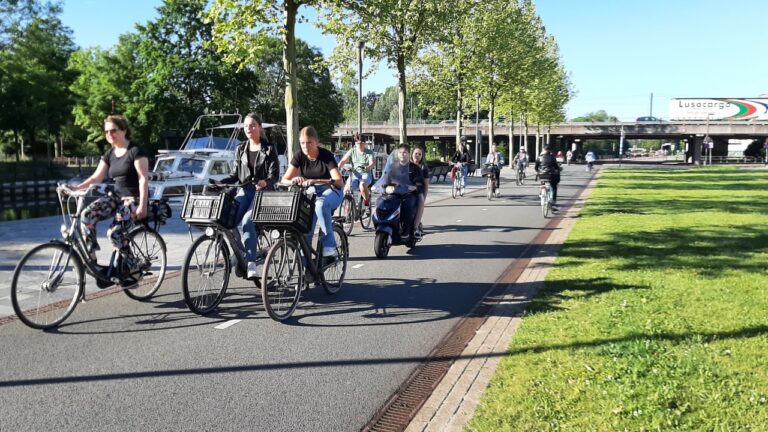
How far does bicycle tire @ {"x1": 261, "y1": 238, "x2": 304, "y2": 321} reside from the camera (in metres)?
5.42

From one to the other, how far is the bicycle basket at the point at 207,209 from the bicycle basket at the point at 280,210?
0.31 m

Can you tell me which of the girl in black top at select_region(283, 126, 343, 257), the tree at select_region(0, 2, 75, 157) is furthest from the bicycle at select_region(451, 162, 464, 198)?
the tree at select_region(0, 2, 75, 157)

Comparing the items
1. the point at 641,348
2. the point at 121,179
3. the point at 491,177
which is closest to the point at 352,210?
the point at 121,179

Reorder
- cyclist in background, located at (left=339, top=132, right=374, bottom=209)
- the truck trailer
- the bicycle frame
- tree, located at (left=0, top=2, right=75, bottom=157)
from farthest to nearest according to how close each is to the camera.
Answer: the truck trailer < tree, located at (left=0, top=2, right=75, bottom=157) < cyclist in background, located at (left=339, top=132, right=374, bottom=209) < the bicycle frame

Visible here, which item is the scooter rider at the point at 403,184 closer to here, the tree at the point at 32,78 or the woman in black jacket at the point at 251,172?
the woman in black jacket at the point at 251,172

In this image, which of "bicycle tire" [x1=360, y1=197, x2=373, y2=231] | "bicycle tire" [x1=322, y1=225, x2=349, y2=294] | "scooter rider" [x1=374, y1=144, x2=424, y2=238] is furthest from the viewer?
"bicycle tire" [x1=360, y1=197, x2=373, y2=231]

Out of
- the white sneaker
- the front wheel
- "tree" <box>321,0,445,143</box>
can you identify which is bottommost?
the front wheel

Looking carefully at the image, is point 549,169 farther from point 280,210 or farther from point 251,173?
point 280,210

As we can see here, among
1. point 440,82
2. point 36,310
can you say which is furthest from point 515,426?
point 440,82

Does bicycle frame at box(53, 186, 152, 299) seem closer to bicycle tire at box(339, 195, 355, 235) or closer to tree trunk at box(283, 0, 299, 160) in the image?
bicycle tire at box(339, 195, 355, 235)

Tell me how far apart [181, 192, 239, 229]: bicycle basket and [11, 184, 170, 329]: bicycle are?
754 millimetres

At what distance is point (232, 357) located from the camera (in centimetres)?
459

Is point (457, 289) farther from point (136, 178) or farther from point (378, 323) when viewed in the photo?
point (136, 178)

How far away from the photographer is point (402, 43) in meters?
22.6
